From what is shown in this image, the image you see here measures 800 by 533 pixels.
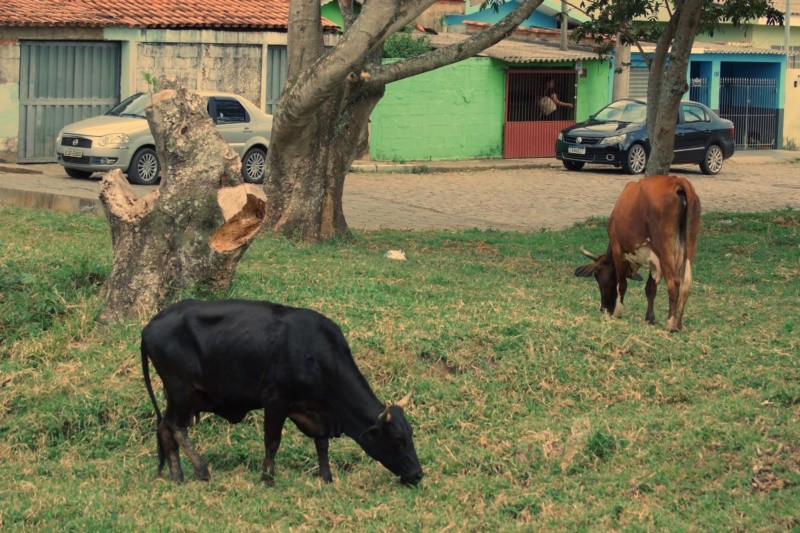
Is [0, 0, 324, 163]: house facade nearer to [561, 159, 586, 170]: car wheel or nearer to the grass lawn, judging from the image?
[561, 159, 586, 170]: car wheel

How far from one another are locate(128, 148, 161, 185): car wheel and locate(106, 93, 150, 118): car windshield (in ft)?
2.87

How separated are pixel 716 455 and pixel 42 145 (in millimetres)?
19172

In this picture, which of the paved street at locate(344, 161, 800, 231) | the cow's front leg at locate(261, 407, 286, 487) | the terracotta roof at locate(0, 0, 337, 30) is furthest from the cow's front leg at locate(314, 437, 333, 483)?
the terracotta roof at locate(0, 0, 337, 30)

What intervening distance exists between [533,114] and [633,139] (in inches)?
184

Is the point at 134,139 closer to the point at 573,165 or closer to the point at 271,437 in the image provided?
the point at 573,165

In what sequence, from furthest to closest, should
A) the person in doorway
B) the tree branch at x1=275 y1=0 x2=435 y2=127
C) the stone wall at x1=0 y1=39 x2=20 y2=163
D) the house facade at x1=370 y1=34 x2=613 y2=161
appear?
the person in doorway
the house facade at x1=370 y1=34 x2=613 y2=161
the stone wall at x1=0 y1=39 x2=20 y2=163
the tree branch at x1=275 y1=0 x2=435 y2=127

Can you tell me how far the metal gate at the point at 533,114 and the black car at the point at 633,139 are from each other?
2.29 meters

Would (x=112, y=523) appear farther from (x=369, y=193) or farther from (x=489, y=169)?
(x=489, y=169)

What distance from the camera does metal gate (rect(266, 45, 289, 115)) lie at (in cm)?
2688

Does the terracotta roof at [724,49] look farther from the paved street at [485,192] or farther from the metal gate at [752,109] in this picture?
the paved street at [485,192]

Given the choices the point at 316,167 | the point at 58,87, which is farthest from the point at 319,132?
the point at 58,87

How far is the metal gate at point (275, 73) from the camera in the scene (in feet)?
88.2

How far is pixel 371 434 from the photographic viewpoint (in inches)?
275

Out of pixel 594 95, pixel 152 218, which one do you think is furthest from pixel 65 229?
pixel 594 95
